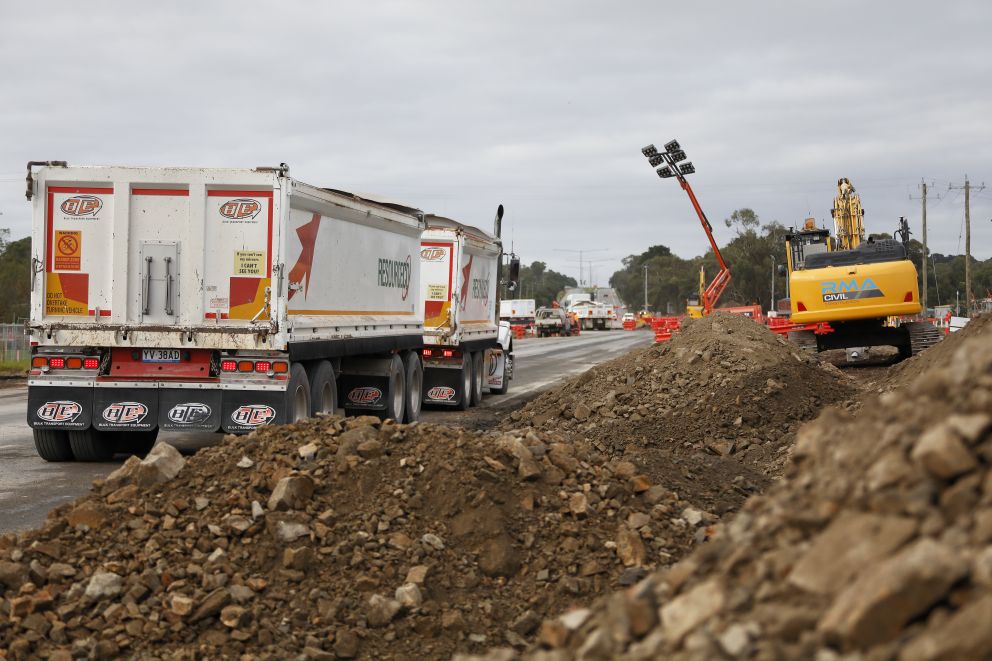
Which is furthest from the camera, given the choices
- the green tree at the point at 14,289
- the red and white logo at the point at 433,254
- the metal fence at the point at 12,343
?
the green tree at the point at 14,289

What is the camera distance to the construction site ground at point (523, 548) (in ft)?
10.6

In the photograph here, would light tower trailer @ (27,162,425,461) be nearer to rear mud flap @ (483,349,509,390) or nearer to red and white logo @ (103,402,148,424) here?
red and white logo @ (103,402,148,424)

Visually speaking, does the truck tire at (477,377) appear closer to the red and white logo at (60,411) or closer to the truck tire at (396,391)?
the truck tire at (396,391)

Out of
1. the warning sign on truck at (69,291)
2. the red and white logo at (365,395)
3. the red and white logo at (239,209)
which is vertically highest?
the red and white logo at (239,209)

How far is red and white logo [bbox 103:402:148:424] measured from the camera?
461 inches

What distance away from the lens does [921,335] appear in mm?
23125

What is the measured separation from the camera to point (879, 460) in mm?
3605

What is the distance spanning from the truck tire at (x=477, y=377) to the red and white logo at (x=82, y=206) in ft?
30.9

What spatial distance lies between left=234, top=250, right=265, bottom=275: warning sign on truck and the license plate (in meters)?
1.13

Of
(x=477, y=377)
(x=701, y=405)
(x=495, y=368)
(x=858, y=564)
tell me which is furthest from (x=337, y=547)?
(x=495, y=368)

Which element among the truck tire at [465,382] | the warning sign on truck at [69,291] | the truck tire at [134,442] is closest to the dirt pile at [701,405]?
the truck tire at [465,382]

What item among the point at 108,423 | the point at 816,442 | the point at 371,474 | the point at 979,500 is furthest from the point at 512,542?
the point at 108,423

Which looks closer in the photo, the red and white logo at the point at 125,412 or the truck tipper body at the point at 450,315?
the red and white logo at the point at 125,412

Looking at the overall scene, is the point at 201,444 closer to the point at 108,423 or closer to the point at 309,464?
the point at 108,423
